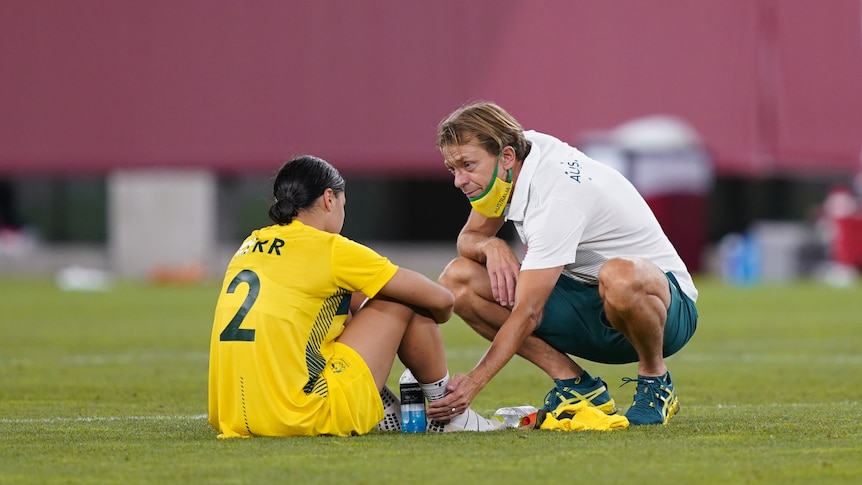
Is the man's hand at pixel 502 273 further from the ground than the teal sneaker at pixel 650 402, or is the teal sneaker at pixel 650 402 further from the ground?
the man's hand at pixel 502 273

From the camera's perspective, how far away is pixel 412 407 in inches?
227

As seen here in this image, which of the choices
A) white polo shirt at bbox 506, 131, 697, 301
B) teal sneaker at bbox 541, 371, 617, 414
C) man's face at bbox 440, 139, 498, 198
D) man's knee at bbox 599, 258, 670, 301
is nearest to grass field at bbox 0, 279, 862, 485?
teal sneaker at bbox 541, 371, 617, 414

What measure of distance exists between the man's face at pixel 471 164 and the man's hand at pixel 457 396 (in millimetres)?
785

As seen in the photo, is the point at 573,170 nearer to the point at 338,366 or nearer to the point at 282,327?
the point at 338,366

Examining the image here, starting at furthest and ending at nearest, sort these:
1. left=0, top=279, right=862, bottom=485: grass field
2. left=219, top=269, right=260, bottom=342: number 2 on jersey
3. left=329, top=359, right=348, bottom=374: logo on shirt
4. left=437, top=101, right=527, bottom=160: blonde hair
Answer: left=437, top=101, right=527, bottom=160: blonde hair
left=329, top=359, right=348, bottom=374: logo on shirt
left=219, top=269, right=260, bottom=342: number 2 on jersey
left=0, top=279, right=862, bottom=485: grass field

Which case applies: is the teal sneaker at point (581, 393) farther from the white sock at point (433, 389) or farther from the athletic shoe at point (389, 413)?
the athletic shoe at point (389, 413)

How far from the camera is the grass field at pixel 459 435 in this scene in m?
4.61

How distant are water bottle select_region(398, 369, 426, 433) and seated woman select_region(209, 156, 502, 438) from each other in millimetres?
181

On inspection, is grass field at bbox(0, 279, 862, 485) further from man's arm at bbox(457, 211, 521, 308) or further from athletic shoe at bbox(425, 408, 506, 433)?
man's arm at bbox(457, 211, 521, 308)

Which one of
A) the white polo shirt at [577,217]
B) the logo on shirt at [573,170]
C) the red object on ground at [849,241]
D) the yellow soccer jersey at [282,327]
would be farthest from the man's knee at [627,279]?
the red object on ground at [849,241]

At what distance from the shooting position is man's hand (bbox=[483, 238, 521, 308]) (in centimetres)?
589

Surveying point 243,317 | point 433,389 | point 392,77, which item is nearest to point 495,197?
point 433,389

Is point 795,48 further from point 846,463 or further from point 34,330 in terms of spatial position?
point 846,463

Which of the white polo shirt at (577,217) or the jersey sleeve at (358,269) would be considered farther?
the white polo shirt at (577,217)
